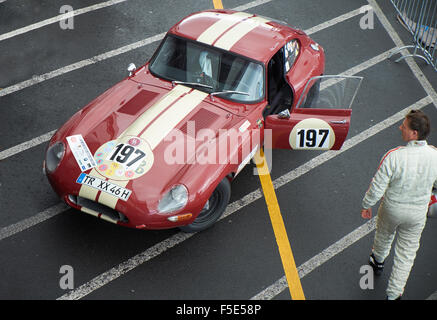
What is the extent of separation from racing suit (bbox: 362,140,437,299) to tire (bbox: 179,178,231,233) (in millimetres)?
1470

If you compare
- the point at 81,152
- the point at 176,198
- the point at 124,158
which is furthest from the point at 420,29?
the point at 81,152

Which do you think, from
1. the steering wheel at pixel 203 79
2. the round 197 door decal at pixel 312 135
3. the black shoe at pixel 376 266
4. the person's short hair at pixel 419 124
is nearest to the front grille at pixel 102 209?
the steering wheel at pixel 203 79

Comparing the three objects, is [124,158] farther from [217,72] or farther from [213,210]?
[217,72]

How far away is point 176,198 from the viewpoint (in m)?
5.02

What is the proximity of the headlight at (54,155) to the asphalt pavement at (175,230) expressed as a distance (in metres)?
0.70

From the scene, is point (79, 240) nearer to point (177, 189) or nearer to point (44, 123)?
point (177, 189)

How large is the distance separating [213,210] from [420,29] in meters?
5.16

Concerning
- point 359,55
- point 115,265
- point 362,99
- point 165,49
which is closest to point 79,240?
point 115,265

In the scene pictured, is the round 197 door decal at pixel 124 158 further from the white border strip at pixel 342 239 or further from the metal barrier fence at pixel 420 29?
the metal barrier fence at pixel 420 29

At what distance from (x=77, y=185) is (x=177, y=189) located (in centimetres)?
96

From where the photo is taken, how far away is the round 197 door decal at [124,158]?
5.04 m

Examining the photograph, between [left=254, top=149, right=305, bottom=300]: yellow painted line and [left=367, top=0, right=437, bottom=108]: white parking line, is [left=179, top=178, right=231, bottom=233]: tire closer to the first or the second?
[left=254, top=149, right=305, bottom=300]: yellow painted line
